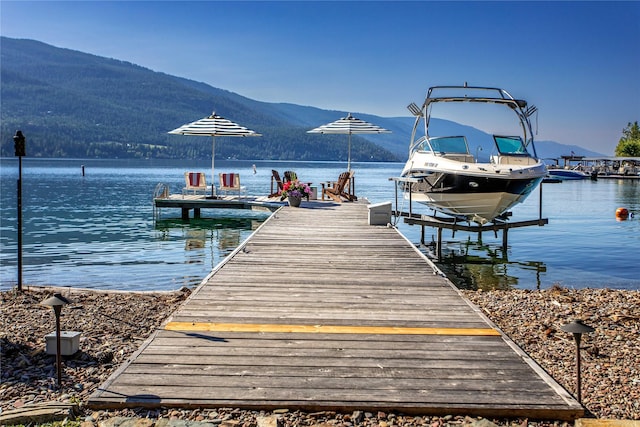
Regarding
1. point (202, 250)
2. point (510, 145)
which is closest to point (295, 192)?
point (202, 250)

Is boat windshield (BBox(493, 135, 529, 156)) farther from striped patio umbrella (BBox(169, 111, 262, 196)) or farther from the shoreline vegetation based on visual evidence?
striped patio umbrella (BBox(169, 111, 262, 196))

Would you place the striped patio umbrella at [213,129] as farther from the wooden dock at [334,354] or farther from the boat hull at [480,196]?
the wooden dock at [334,354]

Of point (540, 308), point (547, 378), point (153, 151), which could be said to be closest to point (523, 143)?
point (540, 308)

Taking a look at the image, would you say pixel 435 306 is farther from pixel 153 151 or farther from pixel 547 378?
pixel 153 151

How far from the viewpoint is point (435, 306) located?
685 cm

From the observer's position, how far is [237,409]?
422cm

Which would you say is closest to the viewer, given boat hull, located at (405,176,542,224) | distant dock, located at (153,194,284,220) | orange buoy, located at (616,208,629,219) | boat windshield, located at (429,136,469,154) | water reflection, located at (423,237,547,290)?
water reflection, located at (423,237,547,290)

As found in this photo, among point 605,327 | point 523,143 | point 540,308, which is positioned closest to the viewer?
point 605,327

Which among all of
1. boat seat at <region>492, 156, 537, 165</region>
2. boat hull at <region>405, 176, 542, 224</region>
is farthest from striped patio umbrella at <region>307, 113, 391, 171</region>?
boat seat at <region>492, 156, 537, 165</region>

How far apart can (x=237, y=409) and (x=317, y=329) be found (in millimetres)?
1773

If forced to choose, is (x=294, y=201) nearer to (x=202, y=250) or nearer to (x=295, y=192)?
(x=295, y=192)

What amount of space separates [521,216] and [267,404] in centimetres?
2951

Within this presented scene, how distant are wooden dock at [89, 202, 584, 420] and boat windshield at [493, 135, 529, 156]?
8714mm

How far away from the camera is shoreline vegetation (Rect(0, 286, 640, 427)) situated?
13.7 feet
